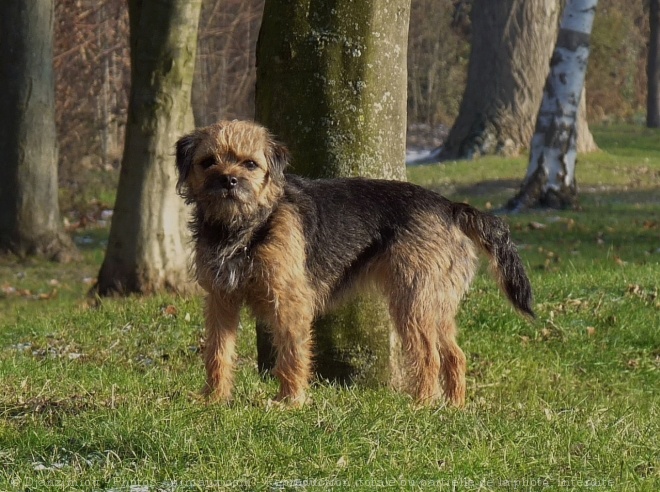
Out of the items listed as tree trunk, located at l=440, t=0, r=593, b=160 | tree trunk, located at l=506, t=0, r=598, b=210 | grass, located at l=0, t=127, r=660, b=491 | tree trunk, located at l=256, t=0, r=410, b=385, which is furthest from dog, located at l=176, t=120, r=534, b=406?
tree trunk, located at l=440, t=0, r=593, b=160

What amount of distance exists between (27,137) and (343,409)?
937cm

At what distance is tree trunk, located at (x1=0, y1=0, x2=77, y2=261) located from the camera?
1382 centimetres

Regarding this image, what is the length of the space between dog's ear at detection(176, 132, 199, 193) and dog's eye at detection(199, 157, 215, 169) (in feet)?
0.30

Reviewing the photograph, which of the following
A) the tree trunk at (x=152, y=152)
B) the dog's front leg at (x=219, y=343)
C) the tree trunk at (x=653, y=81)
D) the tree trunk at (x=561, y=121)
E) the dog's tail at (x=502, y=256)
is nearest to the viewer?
the dog's front leg at (x=219, y=343)

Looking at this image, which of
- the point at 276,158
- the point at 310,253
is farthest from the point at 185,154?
the point at 310,253

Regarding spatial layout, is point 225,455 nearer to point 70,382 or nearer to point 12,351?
point 70,382

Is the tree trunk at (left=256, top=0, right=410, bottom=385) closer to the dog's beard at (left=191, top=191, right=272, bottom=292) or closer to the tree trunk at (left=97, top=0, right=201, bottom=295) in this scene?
the dog's beard at (left=191, top=191, right=272, bottom=292)

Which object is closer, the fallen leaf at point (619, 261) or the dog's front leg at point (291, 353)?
the dog's front leg at point (291, 353)

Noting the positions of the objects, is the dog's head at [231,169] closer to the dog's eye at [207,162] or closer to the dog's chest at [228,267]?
the dog's eye at [207,162]

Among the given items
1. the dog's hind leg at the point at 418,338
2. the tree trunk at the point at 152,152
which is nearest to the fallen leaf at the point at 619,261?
the tree trunk at the point at 152,152

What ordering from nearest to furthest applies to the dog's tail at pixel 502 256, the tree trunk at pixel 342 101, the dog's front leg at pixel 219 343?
1. the dog's front leg at pixel 219 343
2. the dog's tail at pixel 502 256
3. the tree trunk at pixel 342 101

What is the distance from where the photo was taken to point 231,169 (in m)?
5.79

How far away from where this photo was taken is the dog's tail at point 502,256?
6.48 meters

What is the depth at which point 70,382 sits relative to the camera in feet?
21.5
